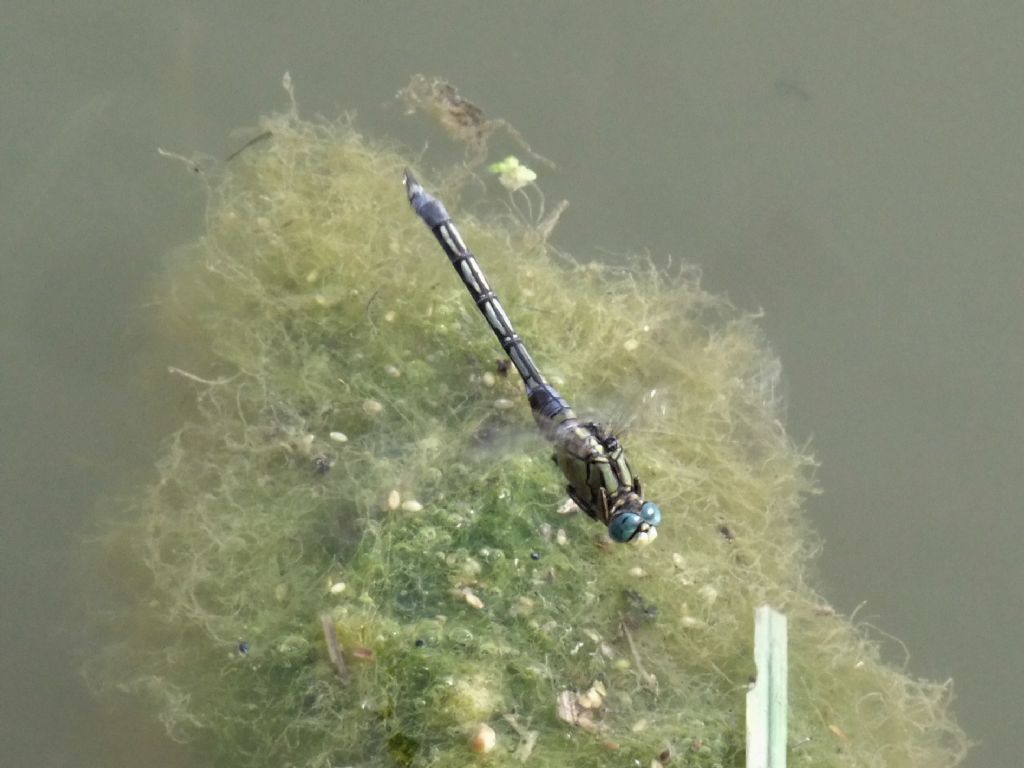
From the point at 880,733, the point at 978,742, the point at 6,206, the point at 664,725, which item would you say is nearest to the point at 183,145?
the point at 6,206

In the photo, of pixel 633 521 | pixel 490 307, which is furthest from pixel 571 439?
pixel 490 307

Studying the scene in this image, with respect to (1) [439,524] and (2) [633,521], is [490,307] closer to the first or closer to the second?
(1) [439,524]

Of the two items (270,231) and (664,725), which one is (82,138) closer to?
(270,231)

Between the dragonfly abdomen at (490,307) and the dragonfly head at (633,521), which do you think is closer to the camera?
the dragonfly head at (633,521)

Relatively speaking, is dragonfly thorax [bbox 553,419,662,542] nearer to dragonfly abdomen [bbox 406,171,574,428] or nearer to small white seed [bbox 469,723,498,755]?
dragonfly abdomen [bbox 406,171,574,428]

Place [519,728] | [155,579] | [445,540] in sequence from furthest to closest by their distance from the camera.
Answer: [155,579]
[445,540]
[519,728]

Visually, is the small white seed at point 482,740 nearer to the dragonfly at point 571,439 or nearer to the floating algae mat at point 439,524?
the floating algae mat at point 439,524

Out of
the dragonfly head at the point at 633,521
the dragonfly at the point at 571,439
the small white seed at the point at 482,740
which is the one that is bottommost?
the small white seed at the point at 482,740

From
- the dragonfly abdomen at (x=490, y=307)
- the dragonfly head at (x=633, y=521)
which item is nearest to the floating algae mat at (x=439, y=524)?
the dragonfly abdomen at (x=490, y=307)
